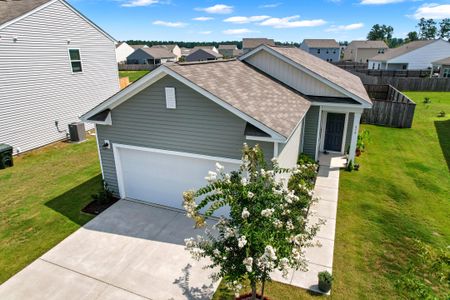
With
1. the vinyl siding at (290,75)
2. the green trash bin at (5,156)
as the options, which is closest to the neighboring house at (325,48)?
the vinyl siding at (290,75)

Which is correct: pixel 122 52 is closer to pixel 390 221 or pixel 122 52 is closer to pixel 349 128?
pixel 349 128

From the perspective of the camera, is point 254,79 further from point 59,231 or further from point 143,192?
point 59,231

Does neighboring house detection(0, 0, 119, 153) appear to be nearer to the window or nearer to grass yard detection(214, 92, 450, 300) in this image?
the window

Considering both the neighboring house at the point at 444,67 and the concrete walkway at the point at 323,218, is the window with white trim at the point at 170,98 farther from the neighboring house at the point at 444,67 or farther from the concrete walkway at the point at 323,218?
the neighboring house at the point at 444,67

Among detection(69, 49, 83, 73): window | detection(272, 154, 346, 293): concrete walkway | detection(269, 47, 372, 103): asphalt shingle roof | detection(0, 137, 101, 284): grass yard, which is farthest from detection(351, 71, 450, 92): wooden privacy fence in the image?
detection(0, 137, 101, 284): grass yard

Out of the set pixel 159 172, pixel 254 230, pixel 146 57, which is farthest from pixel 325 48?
pixel 254 230

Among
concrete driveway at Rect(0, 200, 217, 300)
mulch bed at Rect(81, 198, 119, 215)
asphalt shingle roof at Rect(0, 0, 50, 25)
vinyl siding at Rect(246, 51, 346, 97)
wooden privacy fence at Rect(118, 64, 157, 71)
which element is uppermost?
asphalt shingle roof at Rect(0, 0, 50, 25)

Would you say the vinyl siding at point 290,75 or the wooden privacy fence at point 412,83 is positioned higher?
the vinyl siding at point 290,75
